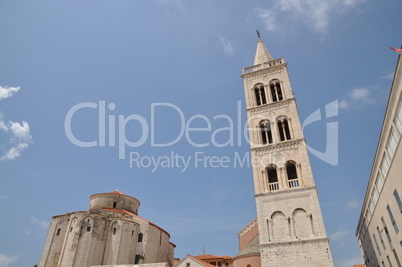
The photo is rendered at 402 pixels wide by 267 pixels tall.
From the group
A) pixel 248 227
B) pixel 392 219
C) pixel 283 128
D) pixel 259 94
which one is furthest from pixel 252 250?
pixel 259 94

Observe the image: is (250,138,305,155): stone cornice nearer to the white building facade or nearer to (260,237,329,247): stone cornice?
the white building facade

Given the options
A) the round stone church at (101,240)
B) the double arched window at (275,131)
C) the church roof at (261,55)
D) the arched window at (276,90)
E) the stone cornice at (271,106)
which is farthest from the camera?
the church roof at (261,55)

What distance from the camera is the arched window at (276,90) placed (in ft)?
92.1

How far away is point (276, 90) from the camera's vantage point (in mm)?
27984

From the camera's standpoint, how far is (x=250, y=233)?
2766 cm

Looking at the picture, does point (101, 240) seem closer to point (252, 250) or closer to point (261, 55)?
point (252, 250)

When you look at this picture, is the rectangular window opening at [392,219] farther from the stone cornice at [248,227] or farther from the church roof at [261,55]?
the church roof at [261,55]

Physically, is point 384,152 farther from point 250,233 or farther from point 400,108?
point 250,233

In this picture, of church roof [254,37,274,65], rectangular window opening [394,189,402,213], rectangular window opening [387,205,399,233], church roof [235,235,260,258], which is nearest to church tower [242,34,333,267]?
church roof [254,37,274,65]

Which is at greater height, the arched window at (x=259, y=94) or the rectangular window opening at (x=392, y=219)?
the arched window at (x=259, y=94)

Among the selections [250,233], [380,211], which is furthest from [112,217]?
[380,211]

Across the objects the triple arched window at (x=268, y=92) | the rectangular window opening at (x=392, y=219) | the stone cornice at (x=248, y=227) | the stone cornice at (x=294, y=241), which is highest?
the triple arched window at (x=268, y=92)

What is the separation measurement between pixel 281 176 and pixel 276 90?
963cm

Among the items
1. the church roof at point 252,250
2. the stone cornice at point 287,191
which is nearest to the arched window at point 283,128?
the stone cornice at point 287,191
